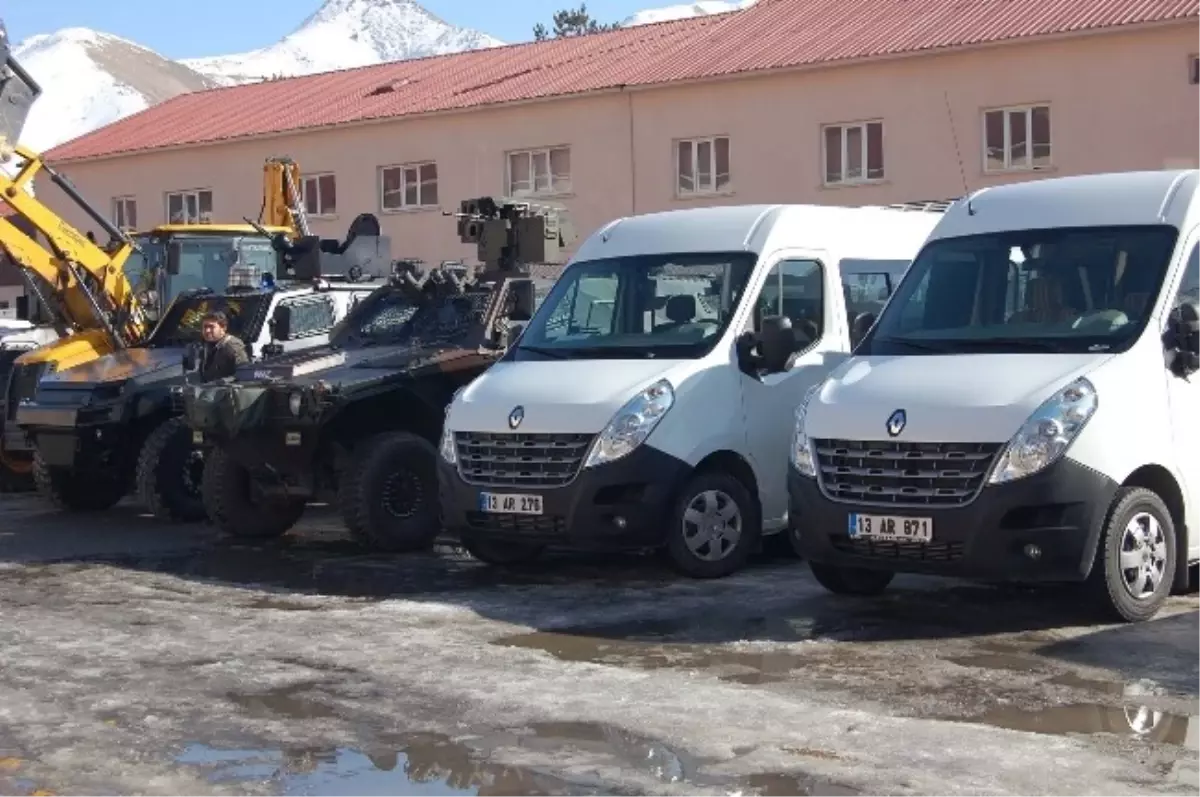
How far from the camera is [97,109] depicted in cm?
13712

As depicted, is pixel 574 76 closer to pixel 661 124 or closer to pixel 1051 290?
pixel 661 124

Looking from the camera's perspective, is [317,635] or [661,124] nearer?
[317,635]

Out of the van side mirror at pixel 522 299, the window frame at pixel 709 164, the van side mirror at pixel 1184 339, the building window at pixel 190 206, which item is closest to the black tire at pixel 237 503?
the van side mirror at pixel 522 299

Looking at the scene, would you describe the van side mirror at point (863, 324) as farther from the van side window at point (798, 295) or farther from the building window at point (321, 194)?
the building window at point (321, 194)

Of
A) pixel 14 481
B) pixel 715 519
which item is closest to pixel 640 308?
pixel 715 519

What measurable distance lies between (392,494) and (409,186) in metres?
23.8

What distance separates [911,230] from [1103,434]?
4.06 metres

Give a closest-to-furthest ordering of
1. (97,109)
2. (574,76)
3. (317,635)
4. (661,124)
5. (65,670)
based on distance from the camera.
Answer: (65,670) → (317,635) → (661,124) → (574,76) → (97,109)

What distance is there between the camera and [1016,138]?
27969mm

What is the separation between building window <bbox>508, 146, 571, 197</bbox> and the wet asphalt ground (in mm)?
22071

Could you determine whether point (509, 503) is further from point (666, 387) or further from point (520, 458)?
point (666, 387)

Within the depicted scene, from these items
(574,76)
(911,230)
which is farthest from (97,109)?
(911,230)

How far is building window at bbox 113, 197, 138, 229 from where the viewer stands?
40.8 m

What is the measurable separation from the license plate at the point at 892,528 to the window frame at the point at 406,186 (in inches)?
1038
